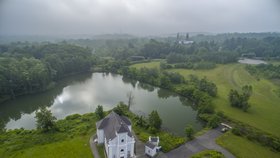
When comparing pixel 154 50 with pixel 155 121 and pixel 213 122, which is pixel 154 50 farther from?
pixel 155 121

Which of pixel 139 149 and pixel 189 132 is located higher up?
pixel 189 132

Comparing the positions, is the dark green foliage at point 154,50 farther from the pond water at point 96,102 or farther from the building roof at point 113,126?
A: the building roof at point 113,126

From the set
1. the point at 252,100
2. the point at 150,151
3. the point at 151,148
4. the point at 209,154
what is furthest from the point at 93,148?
the point at 252,100

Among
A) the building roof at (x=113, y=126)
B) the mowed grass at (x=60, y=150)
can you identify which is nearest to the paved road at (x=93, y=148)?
the mowed grass at (x=60, y=150)

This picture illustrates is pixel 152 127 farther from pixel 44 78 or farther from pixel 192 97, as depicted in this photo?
pixel 44 78

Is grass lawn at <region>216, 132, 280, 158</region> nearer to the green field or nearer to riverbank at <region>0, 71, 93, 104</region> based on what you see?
the green field

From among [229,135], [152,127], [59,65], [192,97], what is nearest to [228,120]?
[229,135]
